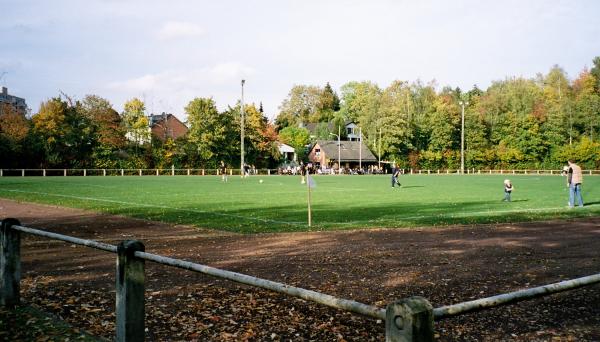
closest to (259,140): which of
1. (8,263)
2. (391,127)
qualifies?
(391,127)

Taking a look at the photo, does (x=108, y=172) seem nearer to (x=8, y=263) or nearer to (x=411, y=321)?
(x=8, y=263)

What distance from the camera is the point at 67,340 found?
5605mm

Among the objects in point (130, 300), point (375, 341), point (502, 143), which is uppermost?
point (502, 143)

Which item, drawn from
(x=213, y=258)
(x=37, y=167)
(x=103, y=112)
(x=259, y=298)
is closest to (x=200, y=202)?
(x=213, y=258)

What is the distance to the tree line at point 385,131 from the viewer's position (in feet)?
224

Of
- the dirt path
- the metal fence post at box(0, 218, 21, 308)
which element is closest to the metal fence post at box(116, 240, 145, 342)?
the dirt path

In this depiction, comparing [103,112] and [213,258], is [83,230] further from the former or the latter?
[103,112]

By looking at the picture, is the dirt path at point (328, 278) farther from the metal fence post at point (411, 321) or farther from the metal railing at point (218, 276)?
the metal fence post at point (411, 321)

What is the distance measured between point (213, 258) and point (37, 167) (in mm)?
63414

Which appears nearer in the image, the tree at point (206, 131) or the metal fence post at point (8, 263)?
the metal fence post at point (8, 263)

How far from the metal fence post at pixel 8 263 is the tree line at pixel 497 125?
9770cm

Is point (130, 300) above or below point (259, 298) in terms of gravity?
above

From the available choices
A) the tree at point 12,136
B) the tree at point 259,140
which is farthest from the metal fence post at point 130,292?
the tree at point 259,140

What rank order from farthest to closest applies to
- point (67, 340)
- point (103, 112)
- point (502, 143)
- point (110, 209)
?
point (502, 143) → point (103, 112) → point (110, 209) → point (67, 340)
